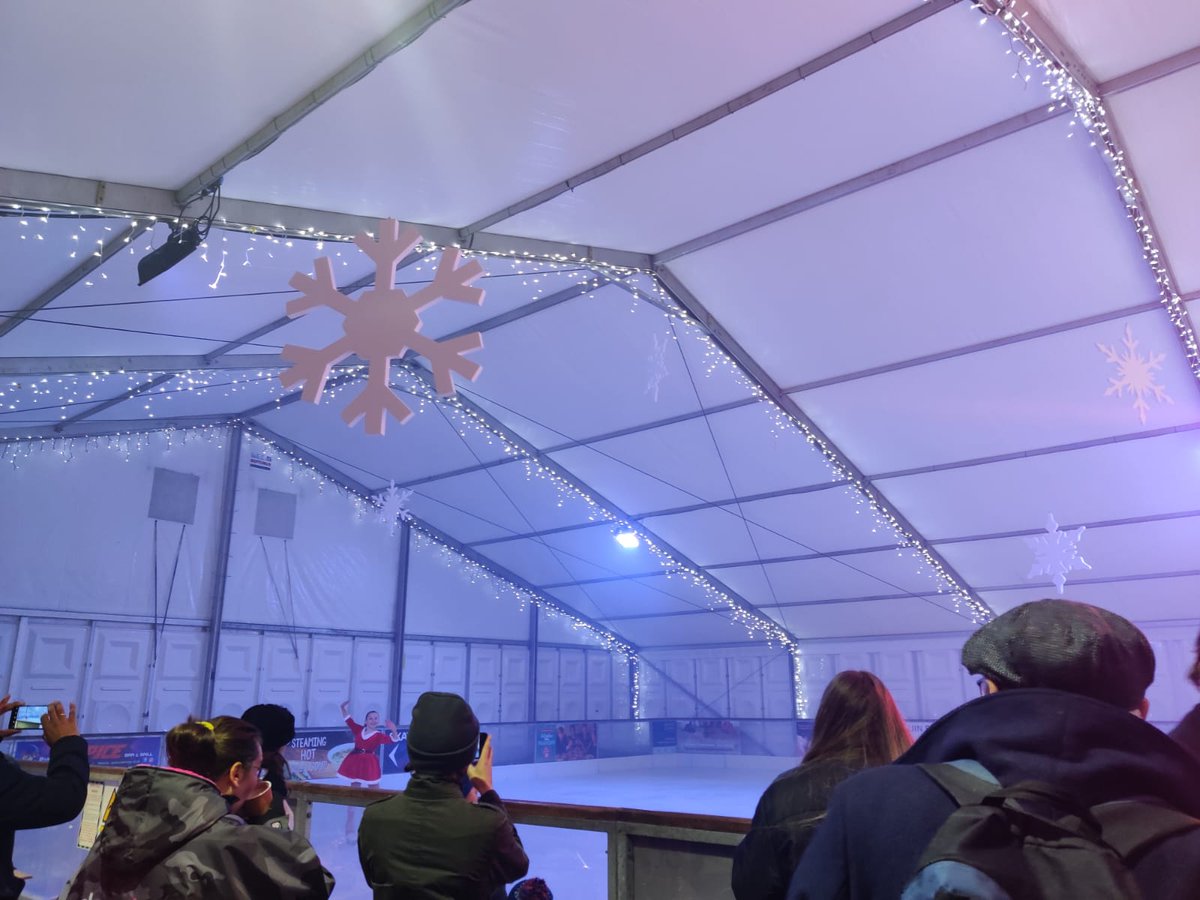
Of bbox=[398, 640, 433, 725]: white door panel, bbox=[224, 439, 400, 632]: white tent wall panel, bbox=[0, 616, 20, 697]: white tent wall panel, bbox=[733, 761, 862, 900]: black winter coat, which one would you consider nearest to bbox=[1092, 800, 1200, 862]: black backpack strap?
bbox=[733, 761, 862, 900]: black winter coat

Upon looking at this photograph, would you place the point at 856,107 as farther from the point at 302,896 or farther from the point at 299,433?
the point at 299,433

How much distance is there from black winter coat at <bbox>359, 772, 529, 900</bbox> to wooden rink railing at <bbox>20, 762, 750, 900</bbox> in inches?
6.9

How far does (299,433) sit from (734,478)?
226 inches

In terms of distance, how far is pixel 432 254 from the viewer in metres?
6.30

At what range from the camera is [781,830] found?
4.81 feet

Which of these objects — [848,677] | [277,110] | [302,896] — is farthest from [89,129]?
[848,677]

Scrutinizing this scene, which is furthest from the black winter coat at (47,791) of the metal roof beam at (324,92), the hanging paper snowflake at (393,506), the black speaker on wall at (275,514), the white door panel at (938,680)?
the white door panel at (938,680)

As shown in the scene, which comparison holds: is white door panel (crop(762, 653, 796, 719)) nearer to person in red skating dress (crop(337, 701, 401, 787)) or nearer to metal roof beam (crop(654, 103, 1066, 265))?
person in red skating dress (crop(337, 701, 401, 787))

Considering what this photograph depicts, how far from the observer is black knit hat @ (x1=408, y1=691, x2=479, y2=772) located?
1.89 meters

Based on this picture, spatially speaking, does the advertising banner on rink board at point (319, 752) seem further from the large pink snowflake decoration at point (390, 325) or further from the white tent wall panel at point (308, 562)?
the large pink snowflake decoration at point (390, 325)

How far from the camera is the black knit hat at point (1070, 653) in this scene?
84cm

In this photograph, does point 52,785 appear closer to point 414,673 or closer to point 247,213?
point 247,213

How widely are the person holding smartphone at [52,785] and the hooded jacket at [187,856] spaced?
1.99 ft

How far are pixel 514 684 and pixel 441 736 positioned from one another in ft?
43.0
